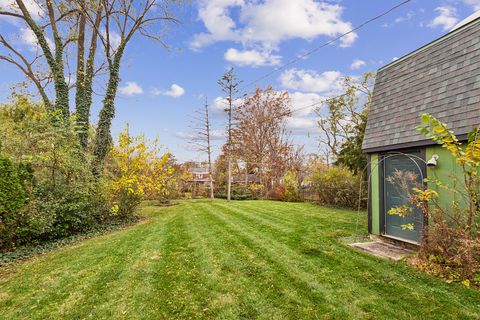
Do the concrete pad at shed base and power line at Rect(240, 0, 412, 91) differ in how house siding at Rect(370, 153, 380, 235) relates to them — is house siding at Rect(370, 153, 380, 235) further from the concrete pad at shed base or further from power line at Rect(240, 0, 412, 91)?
power line at Rect(240, 0, 412, 91)

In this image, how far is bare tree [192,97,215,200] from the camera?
704 inches

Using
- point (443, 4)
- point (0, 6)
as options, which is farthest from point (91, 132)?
point (443, 4)

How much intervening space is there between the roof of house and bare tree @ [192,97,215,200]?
1248 centimetres

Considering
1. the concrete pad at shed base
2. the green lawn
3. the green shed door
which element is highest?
the green shed door

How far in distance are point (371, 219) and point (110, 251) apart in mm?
5841

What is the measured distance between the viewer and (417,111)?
5348 millimetres

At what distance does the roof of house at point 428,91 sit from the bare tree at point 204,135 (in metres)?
12.5

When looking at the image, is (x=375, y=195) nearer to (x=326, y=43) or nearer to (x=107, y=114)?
(x=326, y=43)

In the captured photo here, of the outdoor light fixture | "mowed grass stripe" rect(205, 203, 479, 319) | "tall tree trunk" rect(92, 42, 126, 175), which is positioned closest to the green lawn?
"mowed grass stripe" rect(205, 203, 479, 319)

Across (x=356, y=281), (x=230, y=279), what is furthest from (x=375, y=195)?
(x=230, y=279)

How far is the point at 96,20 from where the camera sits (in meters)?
10.4

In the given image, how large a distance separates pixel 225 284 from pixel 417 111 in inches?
195

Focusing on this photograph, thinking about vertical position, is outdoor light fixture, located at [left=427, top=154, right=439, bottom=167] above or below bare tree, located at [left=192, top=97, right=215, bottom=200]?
below

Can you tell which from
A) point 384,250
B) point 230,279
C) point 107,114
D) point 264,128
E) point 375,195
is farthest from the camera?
point 264,128
